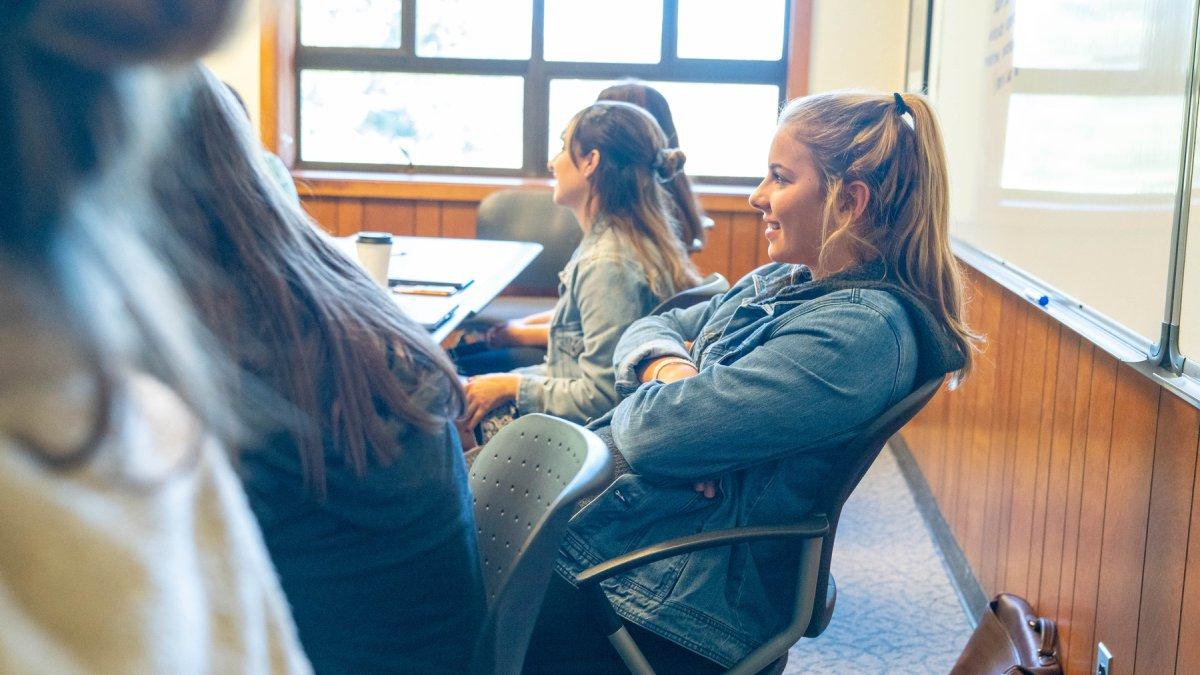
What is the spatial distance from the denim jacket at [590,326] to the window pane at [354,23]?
2.91 meters

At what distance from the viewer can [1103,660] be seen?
1.86 metres

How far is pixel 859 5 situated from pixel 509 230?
1.67m

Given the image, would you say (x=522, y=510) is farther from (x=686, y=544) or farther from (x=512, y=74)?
(x=512, y=74)

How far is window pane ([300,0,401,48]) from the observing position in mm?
5004

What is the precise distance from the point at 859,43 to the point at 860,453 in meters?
3.54

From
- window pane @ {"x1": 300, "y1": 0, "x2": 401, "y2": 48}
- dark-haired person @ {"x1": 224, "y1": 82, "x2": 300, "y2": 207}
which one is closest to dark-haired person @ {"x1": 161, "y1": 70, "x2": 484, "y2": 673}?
dark-haired person @ {"x1": 224, "y1": 82, "x2": 300, "y2": 207}

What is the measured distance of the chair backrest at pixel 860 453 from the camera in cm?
143

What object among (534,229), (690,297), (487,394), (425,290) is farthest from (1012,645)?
(534,229)

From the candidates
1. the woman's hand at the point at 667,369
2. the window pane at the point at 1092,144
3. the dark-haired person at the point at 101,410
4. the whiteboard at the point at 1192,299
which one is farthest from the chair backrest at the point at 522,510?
the window pane at the point at 1092,144

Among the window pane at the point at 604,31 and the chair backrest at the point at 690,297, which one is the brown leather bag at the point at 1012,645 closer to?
the chair backrest at the point at 690,297

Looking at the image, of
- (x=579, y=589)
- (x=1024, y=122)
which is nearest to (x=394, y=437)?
(x=579, y=589)

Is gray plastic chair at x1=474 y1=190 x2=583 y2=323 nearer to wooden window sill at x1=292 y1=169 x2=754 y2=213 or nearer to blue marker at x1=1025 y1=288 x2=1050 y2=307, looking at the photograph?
wooden window sill at x1=292 y1=169 x2=754 y2=213

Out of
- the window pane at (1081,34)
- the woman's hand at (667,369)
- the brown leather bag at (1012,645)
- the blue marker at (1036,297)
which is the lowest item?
the brown leather bag at (1012,645)

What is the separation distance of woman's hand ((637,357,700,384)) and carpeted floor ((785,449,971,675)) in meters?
0.93
